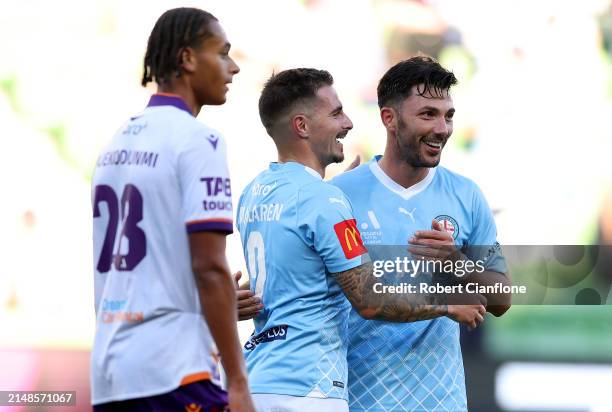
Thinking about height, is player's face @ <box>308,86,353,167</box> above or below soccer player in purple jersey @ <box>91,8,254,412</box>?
above

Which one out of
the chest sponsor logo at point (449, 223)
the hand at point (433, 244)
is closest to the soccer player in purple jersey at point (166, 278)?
the hand at point (433, 244)

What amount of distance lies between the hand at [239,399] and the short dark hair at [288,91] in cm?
174

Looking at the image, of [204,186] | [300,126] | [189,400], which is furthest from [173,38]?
[300,126]

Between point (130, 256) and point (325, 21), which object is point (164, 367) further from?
point (325, 21)

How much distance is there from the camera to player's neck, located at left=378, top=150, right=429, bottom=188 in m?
4.48

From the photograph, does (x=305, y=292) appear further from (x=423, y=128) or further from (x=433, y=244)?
(x=423, y=128)

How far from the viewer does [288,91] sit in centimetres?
435

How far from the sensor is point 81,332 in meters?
7.17

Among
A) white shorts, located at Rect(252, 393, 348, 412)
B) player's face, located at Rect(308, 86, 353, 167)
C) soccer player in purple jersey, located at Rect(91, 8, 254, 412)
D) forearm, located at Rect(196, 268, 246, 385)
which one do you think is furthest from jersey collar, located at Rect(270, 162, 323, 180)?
forearm, located at Rect(196, 268, 246, 385)

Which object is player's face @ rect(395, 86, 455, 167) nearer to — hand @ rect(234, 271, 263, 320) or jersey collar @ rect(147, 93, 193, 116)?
hand @ rect(234, 271, 263, 320)

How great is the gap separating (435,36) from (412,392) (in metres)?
3.52

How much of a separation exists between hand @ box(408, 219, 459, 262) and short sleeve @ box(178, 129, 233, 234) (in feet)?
4.54

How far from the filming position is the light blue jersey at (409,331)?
4.21m

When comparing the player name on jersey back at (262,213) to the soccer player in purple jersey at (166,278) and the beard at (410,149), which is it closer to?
the beard at (410,149)
